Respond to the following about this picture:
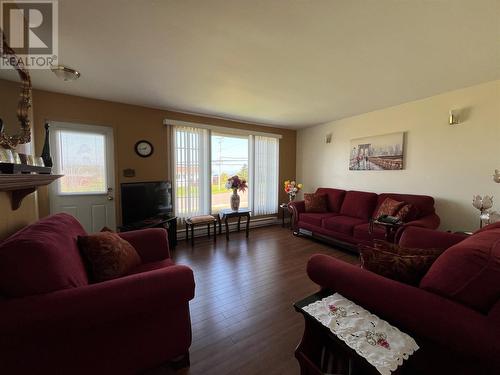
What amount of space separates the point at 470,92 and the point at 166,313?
165 inches

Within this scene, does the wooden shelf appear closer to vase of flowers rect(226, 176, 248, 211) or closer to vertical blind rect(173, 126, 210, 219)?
vertical blind rect(173, 126, 210, 219)

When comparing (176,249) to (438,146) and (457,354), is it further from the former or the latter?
(438,146)

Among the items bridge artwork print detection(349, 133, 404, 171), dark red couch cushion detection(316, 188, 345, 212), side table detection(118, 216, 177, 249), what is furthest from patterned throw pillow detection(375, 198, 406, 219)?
side table detection(118, 216, 177, 249)

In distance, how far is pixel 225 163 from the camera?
4.37 metres

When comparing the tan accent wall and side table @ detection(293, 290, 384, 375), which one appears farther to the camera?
the tan accent wall

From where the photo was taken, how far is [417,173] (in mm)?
3273

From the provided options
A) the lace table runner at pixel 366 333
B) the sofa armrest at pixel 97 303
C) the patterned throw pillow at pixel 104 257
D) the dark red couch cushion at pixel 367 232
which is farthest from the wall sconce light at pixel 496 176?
the patterned throw pillow at pixel 104 257

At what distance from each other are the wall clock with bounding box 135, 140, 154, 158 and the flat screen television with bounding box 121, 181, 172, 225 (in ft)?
1.91

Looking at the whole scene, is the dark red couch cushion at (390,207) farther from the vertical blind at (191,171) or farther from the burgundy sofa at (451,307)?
the vertical blind at (191,171)

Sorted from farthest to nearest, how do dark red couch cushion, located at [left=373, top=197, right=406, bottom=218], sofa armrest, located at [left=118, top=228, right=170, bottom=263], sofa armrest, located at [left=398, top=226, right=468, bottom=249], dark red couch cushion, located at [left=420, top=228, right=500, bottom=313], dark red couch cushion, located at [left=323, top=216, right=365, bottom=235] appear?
dark red couch cushion, located at [left=323, top=216, right=365, bottom=235]
dark red couch cushion, located at [left=373, top=197, right=406, bottom=218]
sofa armrest, located at [left=118, top=228, right=170, bottom=263]
sofa armrest, located at [left=398, top=226, right=468, bottom=249]
dark red couch cushion, located at [left=420, top=228, right=500, bottom=313]

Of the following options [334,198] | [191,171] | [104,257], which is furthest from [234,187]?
[104,257]

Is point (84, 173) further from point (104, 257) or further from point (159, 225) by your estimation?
point (104, 257)

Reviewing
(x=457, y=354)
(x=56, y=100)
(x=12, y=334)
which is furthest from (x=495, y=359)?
(x=56, y=100)

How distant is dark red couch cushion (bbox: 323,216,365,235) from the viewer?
325 cm
